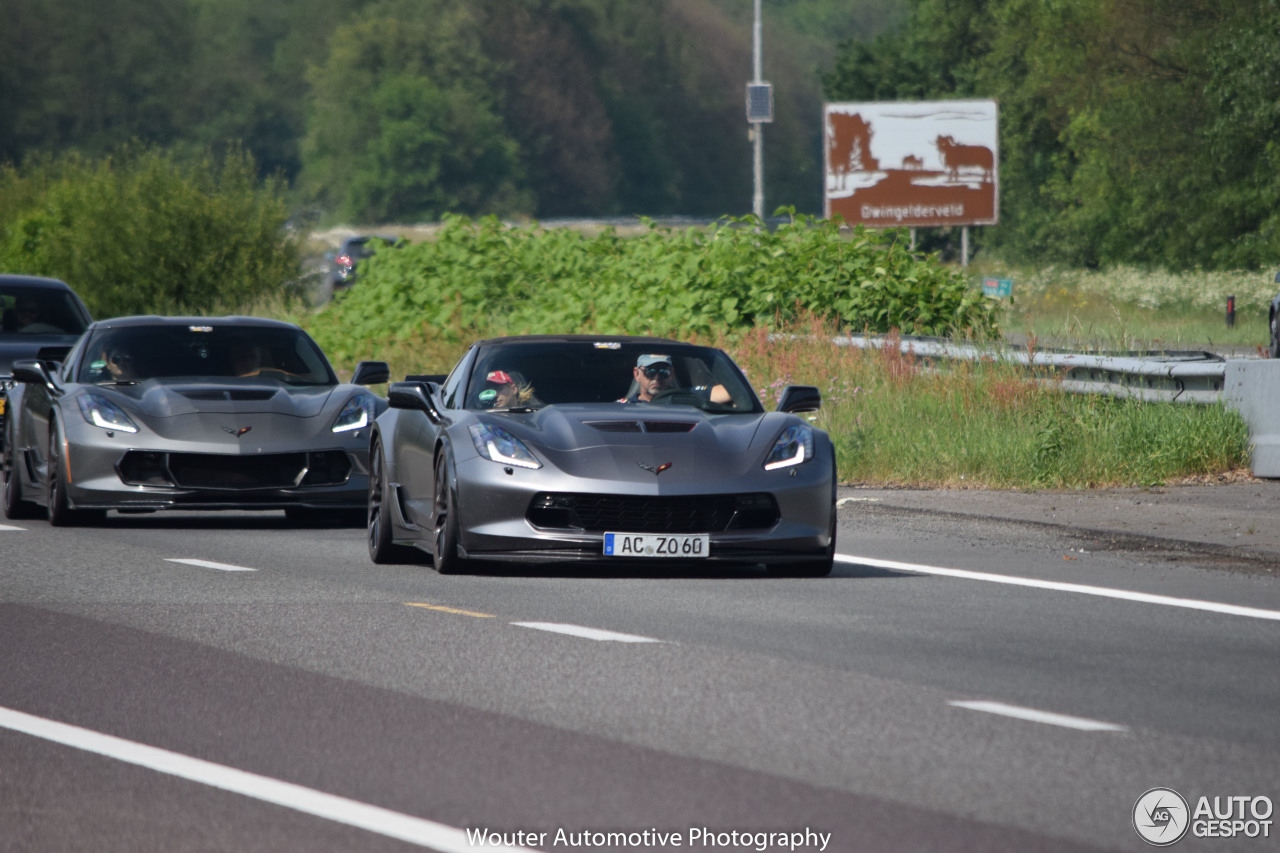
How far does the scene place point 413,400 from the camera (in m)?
11.8

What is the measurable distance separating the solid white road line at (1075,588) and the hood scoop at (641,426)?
1.53 m

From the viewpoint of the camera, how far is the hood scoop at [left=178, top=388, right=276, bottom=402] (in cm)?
1411

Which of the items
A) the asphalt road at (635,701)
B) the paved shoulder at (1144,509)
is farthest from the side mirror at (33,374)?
the paved shoulder at (1144,509)

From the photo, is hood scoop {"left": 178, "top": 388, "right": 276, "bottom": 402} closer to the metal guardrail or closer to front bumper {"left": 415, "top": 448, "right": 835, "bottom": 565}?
front bumper {"left": 415, "top": 448, "right": 835, "bottom": 565}

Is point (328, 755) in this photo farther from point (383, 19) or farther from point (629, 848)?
point (383, 19)

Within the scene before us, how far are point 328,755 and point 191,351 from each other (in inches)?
360

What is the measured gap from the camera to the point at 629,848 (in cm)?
537

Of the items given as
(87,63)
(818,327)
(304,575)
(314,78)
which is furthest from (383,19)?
(304,575)

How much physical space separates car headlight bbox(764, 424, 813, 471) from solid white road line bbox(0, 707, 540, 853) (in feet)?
15.5

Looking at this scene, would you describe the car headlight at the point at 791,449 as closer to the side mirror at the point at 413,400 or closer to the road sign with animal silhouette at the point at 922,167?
the side mirror at the point at 413,400

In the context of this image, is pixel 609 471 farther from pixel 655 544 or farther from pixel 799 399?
pixel 799 399

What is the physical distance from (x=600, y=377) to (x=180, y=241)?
23016 mm

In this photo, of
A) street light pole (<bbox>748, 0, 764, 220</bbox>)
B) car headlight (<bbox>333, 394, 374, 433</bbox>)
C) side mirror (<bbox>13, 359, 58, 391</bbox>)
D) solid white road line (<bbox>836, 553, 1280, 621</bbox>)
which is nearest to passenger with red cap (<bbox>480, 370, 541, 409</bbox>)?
solid white road line (<bbox>836, 553, 1280, 621</bbox>)

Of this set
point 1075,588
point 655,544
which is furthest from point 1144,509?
point 655,544
